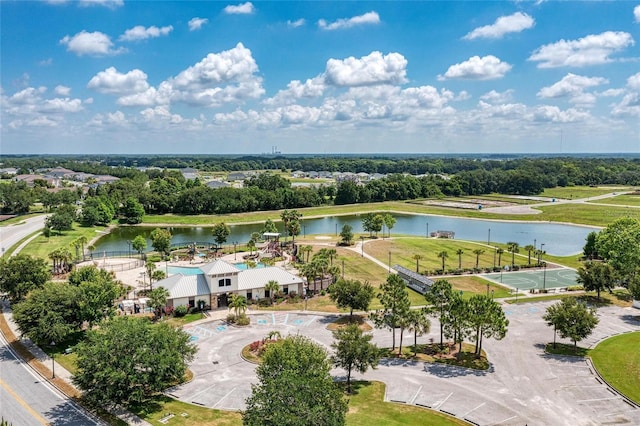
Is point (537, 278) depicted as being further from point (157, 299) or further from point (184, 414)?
point (184, 414)

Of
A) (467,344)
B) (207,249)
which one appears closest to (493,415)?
(467,344)

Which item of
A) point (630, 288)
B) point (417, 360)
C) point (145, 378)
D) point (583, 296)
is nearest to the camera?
point (145, 378)

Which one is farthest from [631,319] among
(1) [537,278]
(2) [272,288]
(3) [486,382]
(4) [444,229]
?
(4) [444,229]

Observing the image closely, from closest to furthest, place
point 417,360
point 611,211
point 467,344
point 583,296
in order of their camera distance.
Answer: point 417,360 → point 467,344 → point 583,296 → point 611,211

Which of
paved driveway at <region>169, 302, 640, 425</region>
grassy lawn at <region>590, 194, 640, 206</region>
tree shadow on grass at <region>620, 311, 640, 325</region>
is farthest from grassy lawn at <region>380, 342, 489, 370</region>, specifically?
grassy lawn at <region>590, 194, 640, 206</region>

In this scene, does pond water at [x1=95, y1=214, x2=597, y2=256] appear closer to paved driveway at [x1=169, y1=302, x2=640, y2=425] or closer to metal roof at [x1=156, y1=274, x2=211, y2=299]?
metal roof at [x1=156, y1=274, x2=211, y2=299]

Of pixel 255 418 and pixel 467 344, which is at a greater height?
pixel 255 418

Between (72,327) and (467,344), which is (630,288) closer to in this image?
(467,344)

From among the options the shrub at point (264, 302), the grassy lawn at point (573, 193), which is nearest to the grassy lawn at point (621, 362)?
the shrub at point (264, 302)
